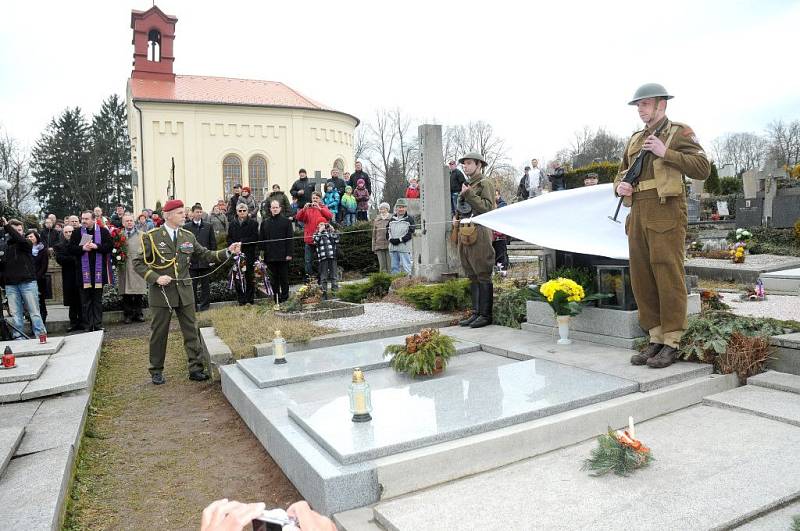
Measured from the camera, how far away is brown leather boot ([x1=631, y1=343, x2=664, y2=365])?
16.7ft

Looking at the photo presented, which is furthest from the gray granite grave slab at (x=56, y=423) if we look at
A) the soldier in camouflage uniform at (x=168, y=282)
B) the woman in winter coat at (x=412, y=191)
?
the woman in winter coat at (x=412, y=191)

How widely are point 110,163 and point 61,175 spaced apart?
4007mm

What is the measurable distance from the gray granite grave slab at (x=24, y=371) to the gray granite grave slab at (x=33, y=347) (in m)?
0.32

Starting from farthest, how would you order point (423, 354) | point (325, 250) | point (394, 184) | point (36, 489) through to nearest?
point (394, 184), point (325, 250), point (423, 354), point (36, 489)

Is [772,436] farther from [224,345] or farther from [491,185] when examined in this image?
[224,345]

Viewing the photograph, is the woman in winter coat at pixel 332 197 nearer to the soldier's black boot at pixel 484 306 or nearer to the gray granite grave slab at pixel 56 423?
the soldier's black boot at pixel 484 306

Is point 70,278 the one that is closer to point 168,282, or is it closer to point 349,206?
point 168,282

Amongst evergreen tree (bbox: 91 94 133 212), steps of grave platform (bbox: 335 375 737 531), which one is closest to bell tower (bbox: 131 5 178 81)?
evergreen tree (bbox: 91 94 133 212)

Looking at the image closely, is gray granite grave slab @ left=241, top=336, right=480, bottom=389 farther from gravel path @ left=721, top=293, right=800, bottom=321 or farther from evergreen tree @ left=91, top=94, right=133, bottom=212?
evergreen tree @ left=91, top=94, right=133, bottom=212

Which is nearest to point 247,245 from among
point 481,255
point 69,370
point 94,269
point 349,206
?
point 94,269

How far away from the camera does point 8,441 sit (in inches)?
168

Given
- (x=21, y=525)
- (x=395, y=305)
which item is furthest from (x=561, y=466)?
(x=395, y=305)

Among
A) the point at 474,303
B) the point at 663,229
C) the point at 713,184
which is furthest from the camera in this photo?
the point at 713,184

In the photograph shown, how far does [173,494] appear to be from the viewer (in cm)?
418
